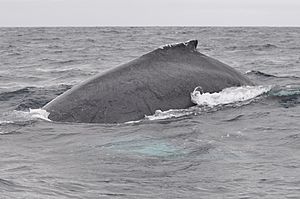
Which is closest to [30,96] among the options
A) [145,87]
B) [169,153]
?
[145,87]

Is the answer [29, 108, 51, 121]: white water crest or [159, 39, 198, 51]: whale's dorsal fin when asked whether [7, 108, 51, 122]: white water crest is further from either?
[159, 39, 198, 51]: whale's dorsal fin

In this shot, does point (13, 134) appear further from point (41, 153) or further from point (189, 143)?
point (189, 143)

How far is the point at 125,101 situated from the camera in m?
9.54

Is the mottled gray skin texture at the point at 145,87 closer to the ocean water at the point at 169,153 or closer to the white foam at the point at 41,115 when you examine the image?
the white foam at the point at 41,115

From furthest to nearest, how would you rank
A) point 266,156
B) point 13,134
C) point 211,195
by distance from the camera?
point 13,134 → point 266,156 → point 211,195

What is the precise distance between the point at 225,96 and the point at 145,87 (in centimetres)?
170

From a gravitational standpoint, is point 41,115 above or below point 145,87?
below

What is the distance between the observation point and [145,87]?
9898mm

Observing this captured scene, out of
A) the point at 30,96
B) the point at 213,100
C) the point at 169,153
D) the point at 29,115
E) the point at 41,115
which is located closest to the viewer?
the point at 169,153

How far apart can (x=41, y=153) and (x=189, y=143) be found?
1.95 metres

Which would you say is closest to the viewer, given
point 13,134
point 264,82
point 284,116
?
point 13,134

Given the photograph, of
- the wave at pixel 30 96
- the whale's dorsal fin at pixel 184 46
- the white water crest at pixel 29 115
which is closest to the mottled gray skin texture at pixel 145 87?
the whale's dorsal fin at pixel 184 46

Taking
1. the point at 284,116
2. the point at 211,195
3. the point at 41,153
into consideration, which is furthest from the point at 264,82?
the point at 211,195

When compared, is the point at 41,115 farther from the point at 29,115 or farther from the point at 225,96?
the point at 225,96
